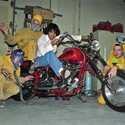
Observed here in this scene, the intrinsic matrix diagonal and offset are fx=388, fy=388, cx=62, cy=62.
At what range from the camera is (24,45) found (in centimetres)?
562

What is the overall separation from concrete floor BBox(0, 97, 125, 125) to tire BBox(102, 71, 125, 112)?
9cm

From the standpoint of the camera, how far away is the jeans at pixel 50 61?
189 inches

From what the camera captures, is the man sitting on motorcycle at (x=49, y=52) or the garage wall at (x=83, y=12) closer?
the man sitting on motorcycle at (x=49, y=52)

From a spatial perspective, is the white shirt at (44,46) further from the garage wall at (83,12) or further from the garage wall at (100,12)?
the garage wall at (100,12)

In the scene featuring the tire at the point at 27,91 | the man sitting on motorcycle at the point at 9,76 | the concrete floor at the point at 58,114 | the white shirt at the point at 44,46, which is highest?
the white shirt at the point at 44,46

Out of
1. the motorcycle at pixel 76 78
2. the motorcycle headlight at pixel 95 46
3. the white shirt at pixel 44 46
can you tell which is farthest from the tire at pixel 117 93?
the white shirt at pixel 44 46

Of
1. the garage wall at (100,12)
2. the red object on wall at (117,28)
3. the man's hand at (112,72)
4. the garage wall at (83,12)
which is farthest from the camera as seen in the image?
the garage wall at (100,12)

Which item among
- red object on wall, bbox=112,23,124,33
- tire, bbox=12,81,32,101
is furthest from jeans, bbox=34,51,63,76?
red object on wall, bbox=112,23,124,33

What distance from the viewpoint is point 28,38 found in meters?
5.59

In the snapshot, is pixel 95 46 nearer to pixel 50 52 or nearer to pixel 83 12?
pixel 50 52

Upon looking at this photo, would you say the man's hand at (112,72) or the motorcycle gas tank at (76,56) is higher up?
the motorcycle gas tank at (76,56)

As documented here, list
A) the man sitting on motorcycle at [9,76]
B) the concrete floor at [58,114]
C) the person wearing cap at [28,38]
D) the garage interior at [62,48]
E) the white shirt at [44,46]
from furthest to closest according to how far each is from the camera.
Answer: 1. the person wearing cap at [28,38]
2. the white shirt at [44,46]
3. the man sitting on motorcycle at [9,76]
4. the garage interior at [62,48]
5. the concrete floor at [58,114]

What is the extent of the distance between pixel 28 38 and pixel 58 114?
1649 millimetres

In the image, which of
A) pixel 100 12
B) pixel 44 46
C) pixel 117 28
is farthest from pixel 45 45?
pixel 100 12
